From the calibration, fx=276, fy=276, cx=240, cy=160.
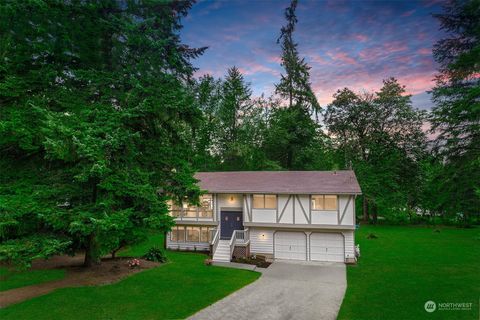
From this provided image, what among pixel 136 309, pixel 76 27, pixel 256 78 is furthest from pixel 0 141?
pixel 256 78

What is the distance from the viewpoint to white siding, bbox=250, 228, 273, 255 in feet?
68.6

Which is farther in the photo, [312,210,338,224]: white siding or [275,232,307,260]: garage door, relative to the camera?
[275,232,307,260]: garage door

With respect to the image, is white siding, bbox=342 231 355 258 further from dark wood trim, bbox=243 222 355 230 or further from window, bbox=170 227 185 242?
window, bbox=170 227 185 242

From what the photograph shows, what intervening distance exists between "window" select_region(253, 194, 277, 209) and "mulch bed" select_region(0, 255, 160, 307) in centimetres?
823

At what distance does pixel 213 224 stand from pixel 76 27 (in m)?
15.8

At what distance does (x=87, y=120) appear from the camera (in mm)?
11844

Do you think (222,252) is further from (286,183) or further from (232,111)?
(232,111)

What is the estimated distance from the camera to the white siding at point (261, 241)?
68.6ft

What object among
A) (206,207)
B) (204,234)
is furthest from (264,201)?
(204,234)

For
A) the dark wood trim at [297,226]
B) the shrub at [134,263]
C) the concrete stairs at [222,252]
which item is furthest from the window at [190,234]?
the shrub at [134,263]

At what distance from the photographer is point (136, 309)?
1062 centimetres

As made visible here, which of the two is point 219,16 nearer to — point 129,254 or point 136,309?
point 136,309

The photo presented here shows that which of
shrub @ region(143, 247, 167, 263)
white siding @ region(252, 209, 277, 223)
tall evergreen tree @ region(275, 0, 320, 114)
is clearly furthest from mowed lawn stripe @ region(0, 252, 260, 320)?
tall evergreen tree @ region(275, 0, 320, 114)

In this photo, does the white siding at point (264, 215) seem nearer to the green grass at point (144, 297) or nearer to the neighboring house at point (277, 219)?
the neighboring house at point (277, 219)
